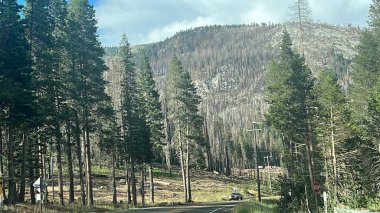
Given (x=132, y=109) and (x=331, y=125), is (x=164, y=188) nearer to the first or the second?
(x=132, y=109)

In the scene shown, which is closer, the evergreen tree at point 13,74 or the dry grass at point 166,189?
the evergreen tree at point 13,74

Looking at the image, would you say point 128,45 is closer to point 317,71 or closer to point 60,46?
point 60,46

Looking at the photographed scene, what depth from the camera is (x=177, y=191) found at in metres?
73.4

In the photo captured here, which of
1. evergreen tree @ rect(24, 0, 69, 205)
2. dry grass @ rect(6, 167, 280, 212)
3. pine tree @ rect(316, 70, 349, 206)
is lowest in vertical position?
dry grass @ rect(6, 167, 280, 212)

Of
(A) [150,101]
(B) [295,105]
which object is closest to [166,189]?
(A) [150,101]

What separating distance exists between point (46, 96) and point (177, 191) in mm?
42030

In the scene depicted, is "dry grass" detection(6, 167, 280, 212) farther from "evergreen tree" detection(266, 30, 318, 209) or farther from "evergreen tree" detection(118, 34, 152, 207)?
"evergreen tree" detection(266, 30, 318, 209)

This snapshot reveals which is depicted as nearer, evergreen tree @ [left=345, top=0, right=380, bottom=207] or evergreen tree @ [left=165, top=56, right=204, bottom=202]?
evergreen tree @ [left=345, top=0, right=380, bottom=207]

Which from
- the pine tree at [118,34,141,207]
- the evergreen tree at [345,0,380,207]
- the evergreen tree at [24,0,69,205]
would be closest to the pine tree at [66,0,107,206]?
the evergreen tree at [24,0,69,205]

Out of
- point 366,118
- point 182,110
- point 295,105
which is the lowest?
point 366,118

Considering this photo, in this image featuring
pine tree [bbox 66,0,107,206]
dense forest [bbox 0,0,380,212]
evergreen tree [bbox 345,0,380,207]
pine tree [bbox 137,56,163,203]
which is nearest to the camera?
dense forest [bbox 0,0,380,212]

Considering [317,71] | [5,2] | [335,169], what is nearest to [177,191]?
[317,71]

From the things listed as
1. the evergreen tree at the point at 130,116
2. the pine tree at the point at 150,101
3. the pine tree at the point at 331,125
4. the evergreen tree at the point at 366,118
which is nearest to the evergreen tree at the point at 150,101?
the pine tree at the point at 150,101

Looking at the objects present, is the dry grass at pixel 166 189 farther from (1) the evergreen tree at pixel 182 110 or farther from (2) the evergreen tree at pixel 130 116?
(1) the evergreen tree at pixel 182 110
